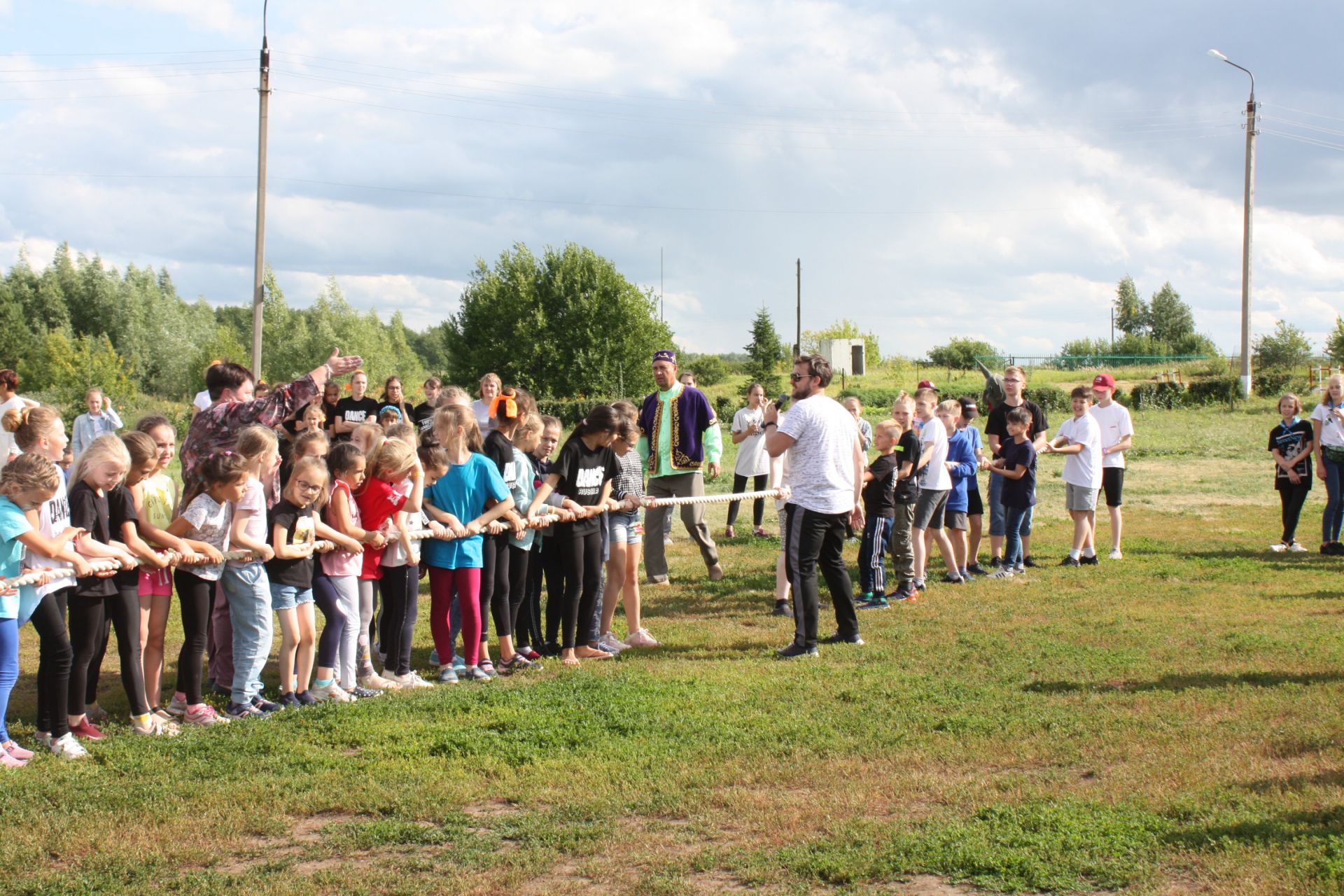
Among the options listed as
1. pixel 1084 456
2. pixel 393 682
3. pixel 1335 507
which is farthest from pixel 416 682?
pixel 1335 507

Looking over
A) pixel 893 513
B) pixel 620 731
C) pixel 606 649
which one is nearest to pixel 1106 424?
pixel 893 513

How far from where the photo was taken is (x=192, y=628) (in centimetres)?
605

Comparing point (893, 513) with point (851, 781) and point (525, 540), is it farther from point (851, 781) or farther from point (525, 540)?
point (851, 781)

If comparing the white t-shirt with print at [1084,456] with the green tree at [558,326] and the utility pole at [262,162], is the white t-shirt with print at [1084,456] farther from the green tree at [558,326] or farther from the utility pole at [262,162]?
the green tree at [558,326]

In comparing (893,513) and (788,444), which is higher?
(788,444)

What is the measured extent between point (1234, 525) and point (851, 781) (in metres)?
12.1

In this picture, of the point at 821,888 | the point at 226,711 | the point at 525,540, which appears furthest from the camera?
the point at 525,540

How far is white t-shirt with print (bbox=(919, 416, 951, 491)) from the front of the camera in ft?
33.2

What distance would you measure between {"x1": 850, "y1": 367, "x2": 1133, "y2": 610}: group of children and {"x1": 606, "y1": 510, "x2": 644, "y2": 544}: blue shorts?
2217 millimetres

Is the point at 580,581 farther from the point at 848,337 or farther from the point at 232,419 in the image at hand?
the point at 848,337

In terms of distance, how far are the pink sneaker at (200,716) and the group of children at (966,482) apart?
17.4ft

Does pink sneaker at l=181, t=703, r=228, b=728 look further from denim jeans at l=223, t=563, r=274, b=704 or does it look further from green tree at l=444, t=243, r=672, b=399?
green tree at l=444, t=243, r=672, b=399

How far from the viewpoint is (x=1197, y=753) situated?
17.2 feet

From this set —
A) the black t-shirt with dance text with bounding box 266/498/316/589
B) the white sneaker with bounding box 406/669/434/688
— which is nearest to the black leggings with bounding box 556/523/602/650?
the white sneaker with bounding box 406/669/434/688
